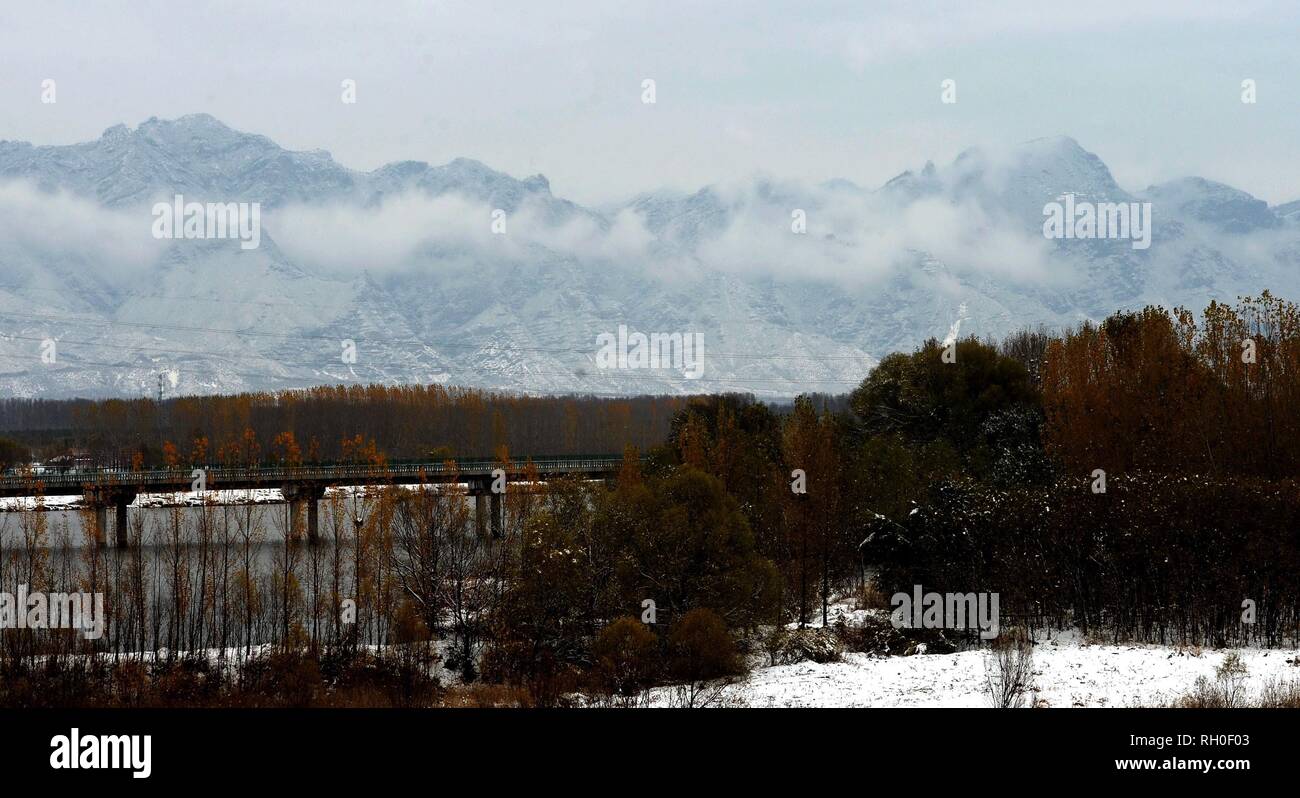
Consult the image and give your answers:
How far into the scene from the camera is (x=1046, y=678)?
33250 mm

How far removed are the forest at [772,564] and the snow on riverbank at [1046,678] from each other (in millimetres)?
2841

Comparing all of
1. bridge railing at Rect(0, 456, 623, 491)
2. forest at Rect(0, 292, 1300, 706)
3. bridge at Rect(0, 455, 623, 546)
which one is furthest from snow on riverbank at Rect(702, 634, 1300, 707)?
bridge railing at Rect(0, 456, 623, 491)

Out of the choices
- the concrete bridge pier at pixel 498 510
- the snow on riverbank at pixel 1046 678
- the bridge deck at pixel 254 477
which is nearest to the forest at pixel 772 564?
the snow on riverbank at pixel 1046 678

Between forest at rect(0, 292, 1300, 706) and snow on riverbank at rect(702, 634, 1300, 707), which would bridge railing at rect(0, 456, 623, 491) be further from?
snow on riverbank at rect(702, 634, 1300, 707)

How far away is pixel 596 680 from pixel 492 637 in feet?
39.5

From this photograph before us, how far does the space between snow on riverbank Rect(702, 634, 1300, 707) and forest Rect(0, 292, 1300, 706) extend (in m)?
2.84

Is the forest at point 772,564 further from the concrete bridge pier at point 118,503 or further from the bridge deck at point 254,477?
the bridge deck at point 254,477

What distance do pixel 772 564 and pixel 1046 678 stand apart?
17174mm

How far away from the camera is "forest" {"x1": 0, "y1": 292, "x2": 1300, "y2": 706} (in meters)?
42.0

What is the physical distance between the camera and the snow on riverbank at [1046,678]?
102 ft

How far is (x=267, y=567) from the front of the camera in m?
76.2
